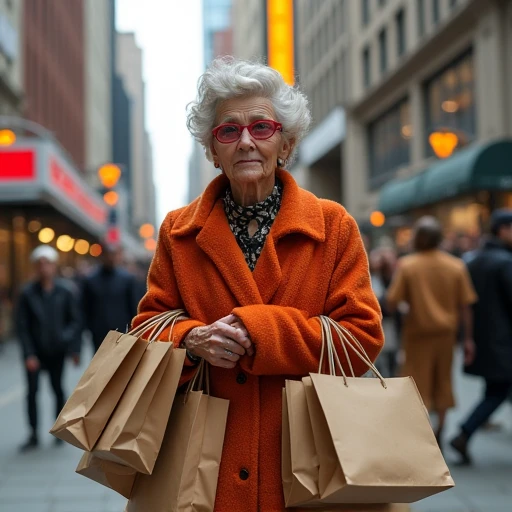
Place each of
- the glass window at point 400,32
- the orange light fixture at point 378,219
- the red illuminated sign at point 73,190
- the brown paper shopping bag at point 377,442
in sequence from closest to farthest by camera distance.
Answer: the brown paper shopping bag at point 377,442, the red illuminated sign at point 73,190, the orange light fixture at point 378,219, the glass window at point 400,32

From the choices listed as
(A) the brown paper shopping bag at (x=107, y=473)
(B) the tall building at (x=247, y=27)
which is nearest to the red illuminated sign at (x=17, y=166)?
(A) the brown paper shopping bag at (x=107, y=473)

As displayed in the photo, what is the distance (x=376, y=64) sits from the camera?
34.7 m

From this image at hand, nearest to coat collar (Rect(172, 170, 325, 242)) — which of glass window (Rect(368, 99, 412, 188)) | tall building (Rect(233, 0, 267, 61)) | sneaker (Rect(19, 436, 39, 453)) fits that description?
sneaker (Rect(19, 436, 39, 453))

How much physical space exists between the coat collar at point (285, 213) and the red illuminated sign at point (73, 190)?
18.8 meters

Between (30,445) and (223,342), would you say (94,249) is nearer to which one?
(30,445)

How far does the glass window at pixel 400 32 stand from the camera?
30812 millimetres

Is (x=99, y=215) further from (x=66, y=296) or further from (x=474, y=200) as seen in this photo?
(x=66, y=296)

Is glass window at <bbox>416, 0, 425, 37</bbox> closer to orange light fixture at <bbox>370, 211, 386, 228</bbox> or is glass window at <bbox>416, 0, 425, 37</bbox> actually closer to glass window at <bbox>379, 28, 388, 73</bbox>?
glass window at <bbox>379, 28, 388, 73</bbox>

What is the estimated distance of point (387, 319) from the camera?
9.88 metres

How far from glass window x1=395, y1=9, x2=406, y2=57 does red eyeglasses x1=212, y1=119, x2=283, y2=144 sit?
2927 cm

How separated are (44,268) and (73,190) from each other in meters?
17.6

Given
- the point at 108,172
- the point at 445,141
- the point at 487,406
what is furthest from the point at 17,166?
the point at 487,406

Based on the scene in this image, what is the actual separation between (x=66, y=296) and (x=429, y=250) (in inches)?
150

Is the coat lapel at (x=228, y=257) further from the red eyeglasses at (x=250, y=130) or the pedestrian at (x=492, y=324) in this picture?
the pedestrian at (x=492, y=324)
